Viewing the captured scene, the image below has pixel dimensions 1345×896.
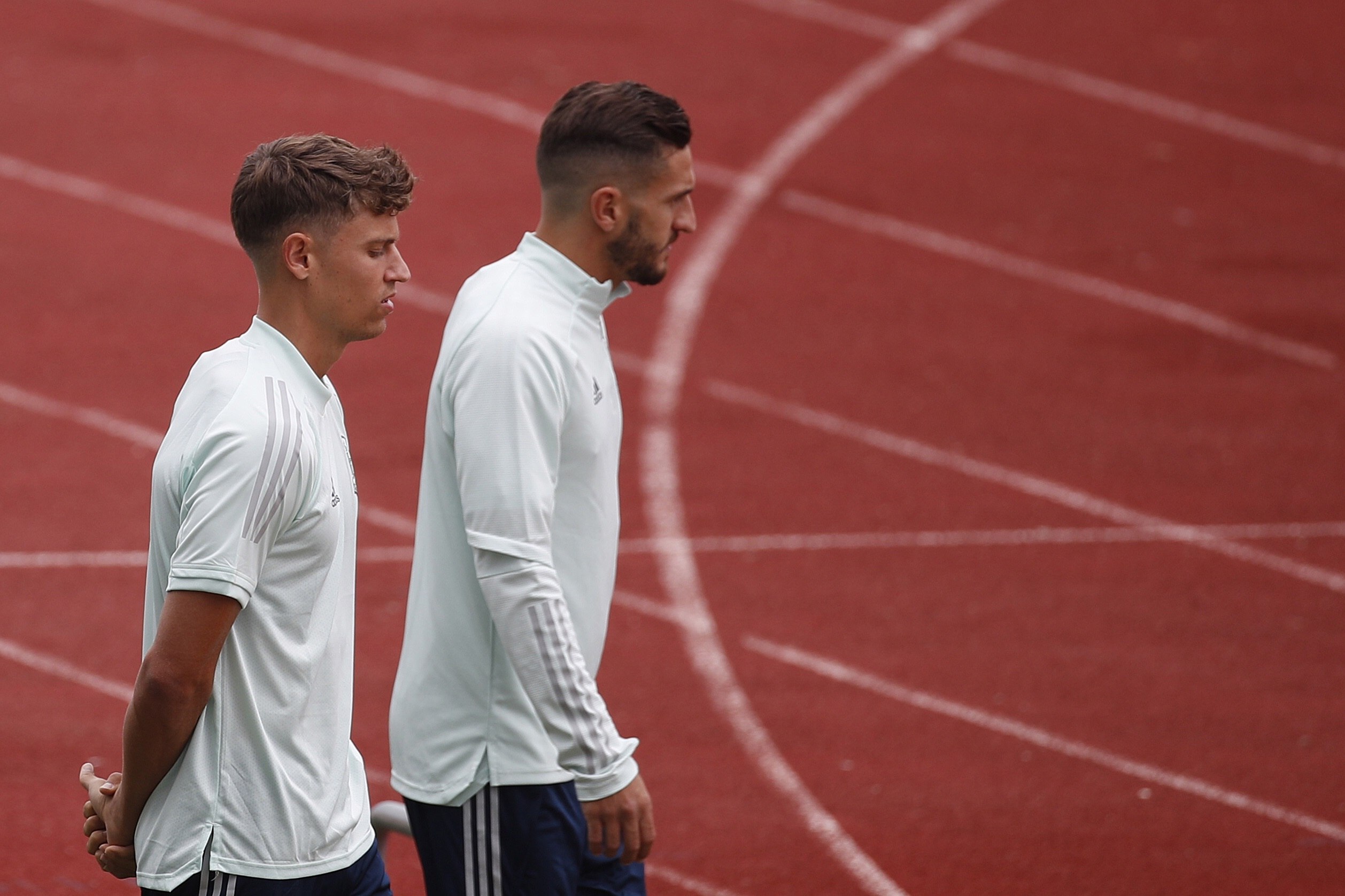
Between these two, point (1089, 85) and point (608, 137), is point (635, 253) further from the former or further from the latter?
point (1089, 85)

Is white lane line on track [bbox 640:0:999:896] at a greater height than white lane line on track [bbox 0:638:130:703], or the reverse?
white lane line on track [bbox 640:0:999:896]

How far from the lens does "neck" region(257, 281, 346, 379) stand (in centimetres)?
245

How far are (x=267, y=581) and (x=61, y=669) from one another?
3.67 m

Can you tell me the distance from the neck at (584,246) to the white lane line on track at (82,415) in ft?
15.0

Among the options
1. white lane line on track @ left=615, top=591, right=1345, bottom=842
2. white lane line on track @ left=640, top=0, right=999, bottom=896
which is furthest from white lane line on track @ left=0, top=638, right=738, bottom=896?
white lane line on track @ left=615, top=591, right=1345, bottom=842

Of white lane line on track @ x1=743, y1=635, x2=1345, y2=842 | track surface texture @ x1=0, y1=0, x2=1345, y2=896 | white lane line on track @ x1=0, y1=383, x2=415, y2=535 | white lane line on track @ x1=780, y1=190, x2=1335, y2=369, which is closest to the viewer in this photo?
white lane line on track @ x1=743, y1=635, x2=1345, y2=842

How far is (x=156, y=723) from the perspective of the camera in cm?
226

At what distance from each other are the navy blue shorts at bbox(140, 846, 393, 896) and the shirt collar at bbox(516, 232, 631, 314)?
1.02 meters

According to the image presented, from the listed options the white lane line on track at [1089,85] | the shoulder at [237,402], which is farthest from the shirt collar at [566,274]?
the white lane line on track at [1089,85]

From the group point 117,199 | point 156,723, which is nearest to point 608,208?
point 156,723

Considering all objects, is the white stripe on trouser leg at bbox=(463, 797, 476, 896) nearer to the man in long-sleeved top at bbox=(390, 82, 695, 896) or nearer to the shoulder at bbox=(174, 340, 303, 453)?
the man in long-sleeved top at bbox=(390, 82, 695, 896)

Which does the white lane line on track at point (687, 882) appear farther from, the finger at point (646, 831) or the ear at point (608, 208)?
the ear at point (608, 208)

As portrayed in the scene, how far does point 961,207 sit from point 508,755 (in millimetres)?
7343

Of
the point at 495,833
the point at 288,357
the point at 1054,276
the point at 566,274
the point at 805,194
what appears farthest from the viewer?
the point at 805,194
